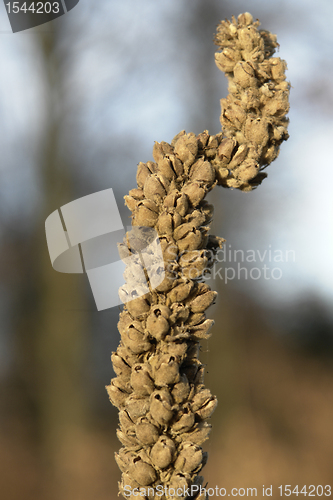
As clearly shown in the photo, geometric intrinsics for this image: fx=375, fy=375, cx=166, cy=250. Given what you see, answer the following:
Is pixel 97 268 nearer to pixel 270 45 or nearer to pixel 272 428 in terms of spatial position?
pixel 270 45

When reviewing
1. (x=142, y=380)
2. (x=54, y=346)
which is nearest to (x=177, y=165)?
(x=142, y=380)

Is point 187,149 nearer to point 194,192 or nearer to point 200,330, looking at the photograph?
point 194,192

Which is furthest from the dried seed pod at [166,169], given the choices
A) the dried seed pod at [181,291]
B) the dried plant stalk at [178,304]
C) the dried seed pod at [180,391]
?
the dried seed pod at [180,391]

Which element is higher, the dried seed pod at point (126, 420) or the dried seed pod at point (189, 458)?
the dried seed pod at point (126, 420)

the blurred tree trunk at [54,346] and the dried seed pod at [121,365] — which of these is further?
the blurred tree trunk at [54,346]

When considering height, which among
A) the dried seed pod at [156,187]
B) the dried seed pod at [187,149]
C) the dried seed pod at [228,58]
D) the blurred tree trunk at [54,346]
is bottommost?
the blurred tree trunk at [54,346]

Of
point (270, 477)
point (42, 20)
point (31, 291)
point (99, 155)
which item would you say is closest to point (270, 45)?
point (99, 155)

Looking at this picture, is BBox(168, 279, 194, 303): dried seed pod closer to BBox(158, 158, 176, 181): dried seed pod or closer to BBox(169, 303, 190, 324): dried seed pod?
BBox(169, 303, 190, 324): dried seed pod

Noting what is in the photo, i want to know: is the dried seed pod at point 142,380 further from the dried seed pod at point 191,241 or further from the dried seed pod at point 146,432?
the dried seed pod at point 191,241
